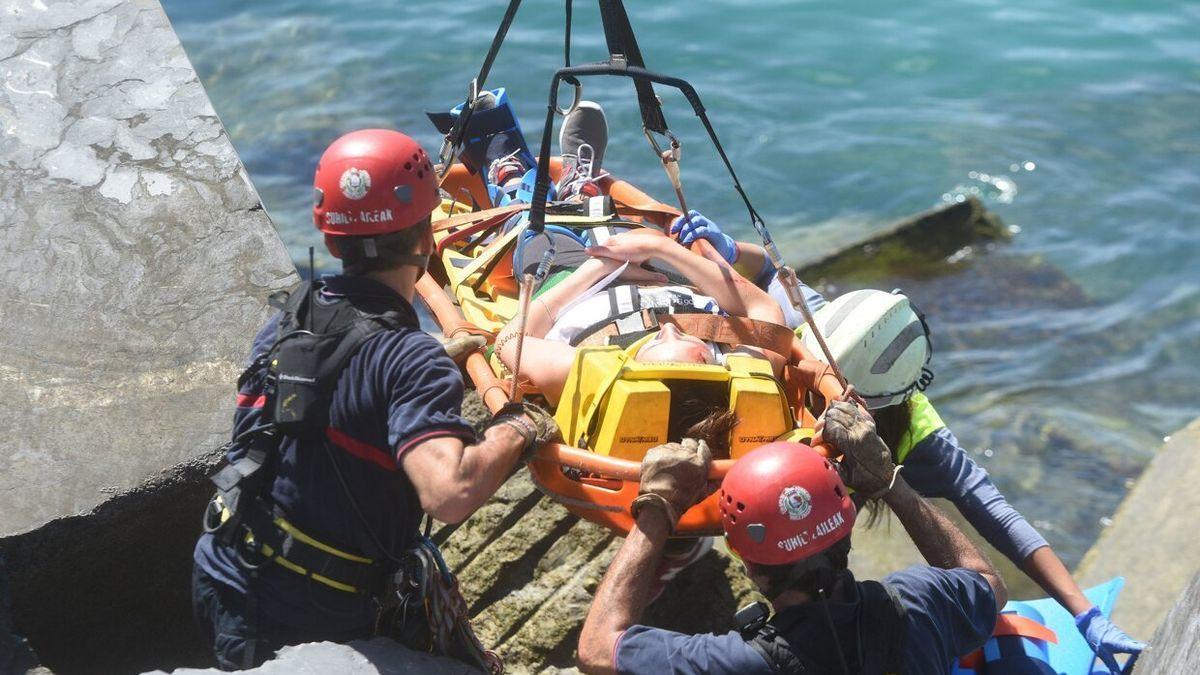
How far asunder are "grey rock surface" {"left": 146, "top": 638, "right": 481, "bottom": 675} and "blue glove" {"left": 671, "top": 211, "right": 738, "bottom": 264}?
2030 millimetres

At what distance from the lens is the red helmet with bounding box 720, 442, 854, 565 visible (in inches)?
117

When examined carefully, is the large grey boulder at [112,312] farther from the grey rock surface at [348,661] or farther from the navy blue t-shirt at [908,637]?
the navy blue t-shirt at [908,637]

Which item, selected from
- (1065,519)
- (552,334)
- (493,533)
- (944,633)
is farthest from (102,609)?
(1065,519)

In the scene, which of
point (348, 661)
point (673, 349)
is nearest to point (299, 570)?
point (348, 661)

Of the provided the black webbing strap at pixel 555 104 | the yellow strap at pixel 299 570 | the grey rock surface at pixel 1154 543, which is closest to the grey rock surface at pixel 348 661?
the yellow strap at pixel 299 570

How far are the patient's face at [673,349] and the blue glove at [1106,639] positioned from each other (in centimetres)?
149

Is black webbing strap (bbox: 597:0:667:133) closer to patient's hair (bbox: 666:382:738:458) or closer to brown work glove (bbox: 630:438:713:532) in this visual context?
patient's hair (bbox: 666:382:738:458)

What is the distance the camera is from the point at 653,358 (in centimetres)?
382

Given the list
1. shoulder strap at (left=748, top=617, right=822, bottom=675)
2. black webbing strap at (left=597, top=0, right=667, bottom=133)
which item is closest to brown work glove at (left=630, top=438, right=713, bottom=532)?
shoulder strap at (left=748, top=617, right=822, bottom=675)

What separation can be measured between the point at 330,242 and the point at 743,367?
134 centimetres

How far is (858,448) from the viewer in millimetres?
3367

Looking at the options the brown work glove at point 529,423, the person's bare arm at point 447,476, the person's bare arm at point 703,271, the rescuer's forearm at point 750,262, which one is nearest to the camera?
the person's bare arm at point 447,476

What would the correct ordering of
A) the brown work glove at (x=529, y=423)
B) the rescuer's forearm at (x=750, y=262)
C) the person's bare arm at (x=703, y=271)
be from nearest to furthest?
the brown work glove at (x=529, y=423)
the person's bare arm at (x=703, y=271)
the rescuer's forearm at (x=750, y=262)

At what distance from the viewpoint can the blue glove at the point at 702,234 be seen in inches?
185
